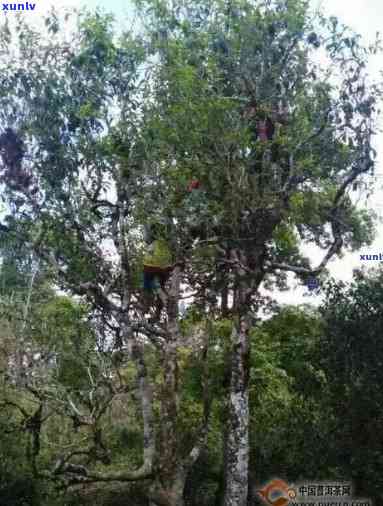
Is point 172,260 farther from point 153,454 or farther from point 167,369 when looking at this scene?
point 153,454

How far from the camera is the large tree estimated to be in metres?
8.68

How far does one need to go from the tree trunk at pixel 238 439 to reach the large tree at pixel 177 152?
0.02 metres

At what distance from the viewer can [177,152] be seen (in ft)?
29.3

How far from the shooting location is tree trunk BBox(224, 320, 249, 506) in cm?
887

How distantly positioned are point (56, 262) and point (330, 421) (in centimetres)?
539

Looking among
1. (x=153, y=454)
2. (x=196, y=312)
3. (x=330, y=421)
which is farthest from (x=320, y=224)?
(x=153, y=454)

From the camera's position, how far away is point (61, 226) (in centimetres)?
963

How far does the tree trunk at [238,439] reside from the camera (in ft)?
29.1

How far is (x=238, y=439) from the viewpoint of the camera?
29.4 ft

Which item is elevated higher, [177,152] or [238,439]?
[177,152]

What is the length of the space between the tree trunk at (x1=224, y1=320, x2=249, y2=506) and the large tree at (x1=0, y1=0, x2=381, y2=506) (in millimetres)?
18

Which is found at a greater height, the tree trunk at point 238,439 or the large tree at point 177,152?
the large tree at point 177,152

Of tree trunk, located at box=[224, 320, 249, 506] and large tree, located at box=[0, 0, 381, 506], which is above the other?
large tree, located at box=[0, 0, 381, 506]

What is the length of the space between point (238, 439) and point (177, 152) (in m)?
4.38
